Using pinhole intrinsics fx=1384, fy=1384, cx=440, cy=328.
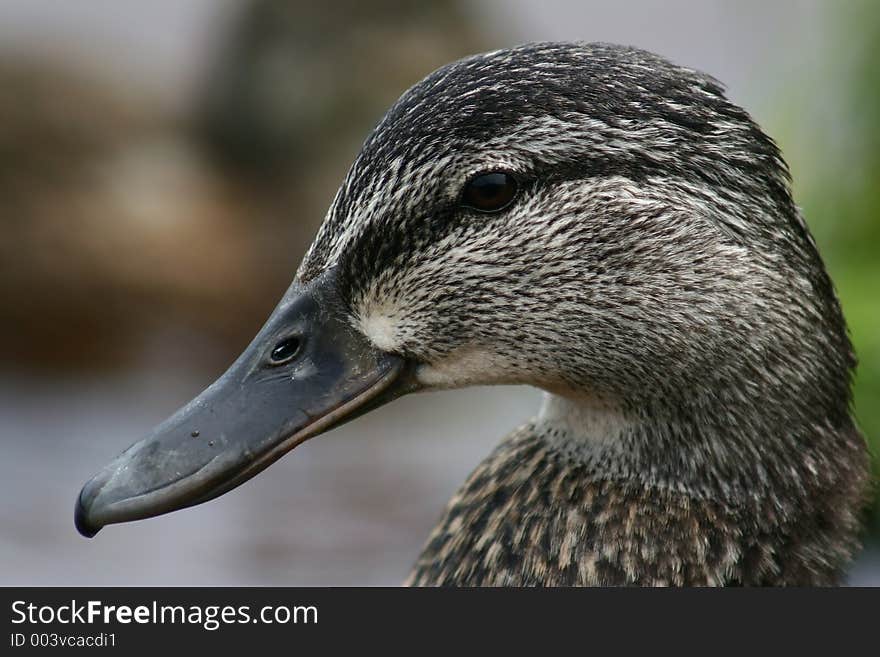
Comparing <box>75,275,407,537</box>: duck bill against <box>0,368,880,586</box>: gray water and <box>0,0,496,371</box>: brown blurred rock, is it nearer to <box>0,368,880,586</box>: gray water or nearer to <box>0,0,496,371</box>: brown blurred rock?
<box>0,368,880,586</box>: gray water

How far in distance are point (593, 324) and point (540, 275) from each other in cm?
13

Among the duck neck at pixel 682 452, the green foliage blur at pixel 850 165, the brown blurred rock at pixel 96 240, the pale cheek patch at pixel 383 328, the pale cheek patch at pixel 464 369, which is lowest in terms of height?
the duck neck at pixel 682 452

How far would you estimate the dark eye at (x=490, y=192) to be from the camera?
2.49m

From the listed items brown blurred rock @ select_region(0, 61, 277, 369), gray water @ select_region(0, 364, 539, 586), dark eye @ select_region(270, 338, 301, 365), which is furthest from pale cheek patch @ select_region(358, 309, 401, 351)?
brown blurred rock @ select_region(0, 61, 277, 369)

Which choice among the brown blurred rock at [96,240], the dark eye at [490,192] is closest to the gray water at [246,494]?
the brown blurred rock at [96,240]

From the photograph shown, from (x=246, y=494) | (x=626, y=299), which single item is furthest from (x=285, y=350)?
(x=246, y=494)

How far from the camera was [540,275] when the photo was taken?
2559 mm

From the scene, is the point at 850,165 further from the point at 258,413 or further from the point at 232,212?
the point at 232,212

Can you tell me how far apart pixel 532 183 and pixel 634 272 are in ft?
0.82

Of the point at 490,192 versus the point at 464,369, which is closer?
the point at 490,192

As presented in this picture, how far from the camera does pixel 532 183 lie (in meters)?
2.51

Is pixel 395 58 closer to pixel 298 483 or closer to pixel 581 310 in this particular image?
pixel 298 483

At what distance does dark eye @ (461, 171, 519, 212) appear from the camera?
2492 mm

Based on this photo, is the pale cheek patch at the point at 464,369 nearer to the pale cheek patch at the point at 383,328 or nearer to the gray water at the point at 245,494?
the pale cheek patch at the point at 383,328
